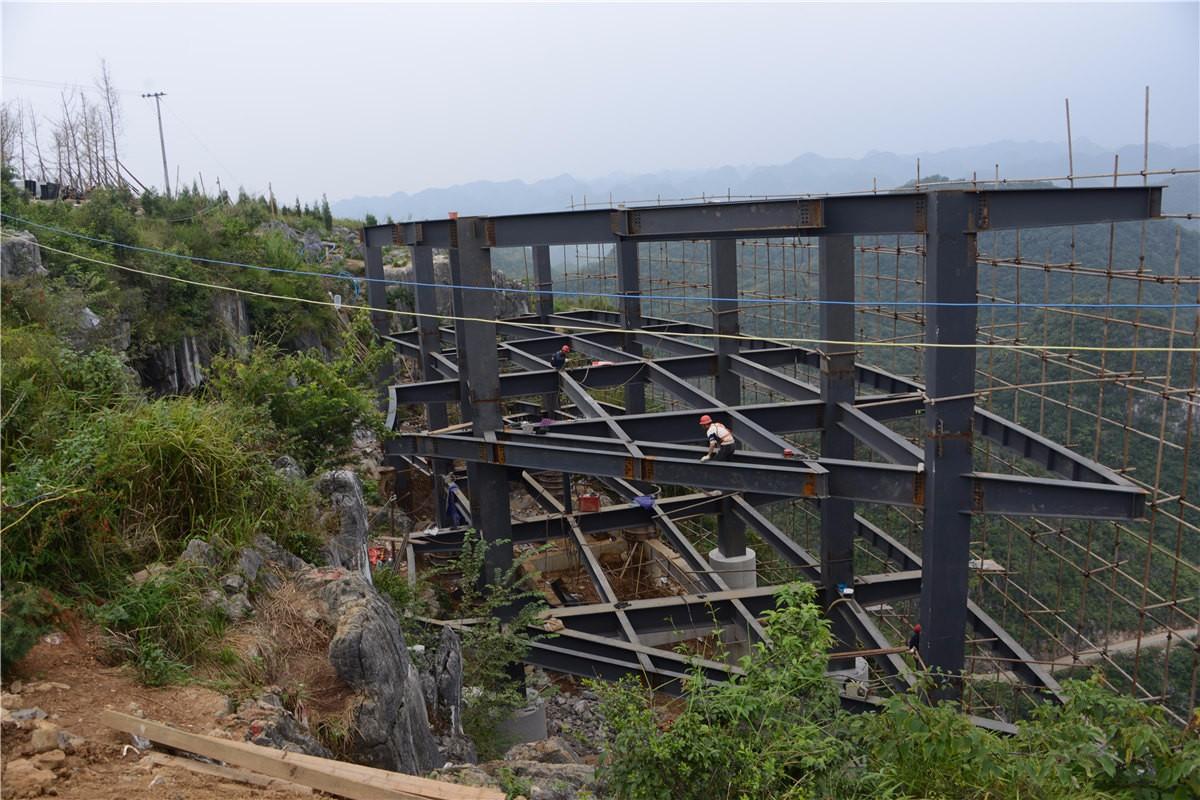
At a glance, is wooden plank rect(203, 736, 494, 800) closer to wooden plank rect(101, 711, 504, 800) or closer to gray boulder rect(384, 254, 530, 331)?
wooden plank rect(101, 711, 504, 800)

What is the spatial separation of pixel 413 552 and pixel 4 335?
26.6 ft

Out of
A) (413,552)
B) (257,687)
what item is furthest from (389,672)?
(413,552)

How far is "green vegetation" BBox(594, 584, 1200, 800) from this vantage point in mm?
5039

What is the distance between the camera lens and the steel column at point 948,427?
339 inches

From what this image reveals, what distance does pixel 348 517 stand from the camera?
8938 millimetres

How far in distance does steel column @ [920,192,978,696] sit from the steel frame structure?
2 cm

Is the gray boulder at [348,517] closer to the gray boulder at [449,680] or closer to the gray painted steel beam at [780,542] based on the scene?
the gray boulder at [449,680]

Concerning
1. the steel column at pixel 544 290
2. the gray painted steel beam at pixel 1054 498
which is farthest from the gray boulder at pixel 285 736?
the steel column at pixel 544 290

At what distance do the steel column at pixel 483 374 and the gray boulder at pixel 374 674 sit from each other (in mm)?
5404

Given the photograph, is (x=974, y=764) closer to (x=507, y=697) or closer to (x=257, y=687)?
(x=257, y=687)

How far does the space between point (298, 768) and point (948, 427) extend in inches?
269

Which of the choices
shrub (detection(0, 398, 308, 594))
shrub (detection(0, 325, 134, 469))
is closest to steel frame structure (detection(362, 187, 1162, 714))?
shrub (detection(0, 398, 308, 594))

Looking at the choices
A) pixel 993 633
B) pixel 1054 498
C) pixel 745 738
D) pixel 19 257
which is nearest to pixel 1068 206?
pixel 1054 498

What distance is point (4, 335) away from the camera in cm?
882
